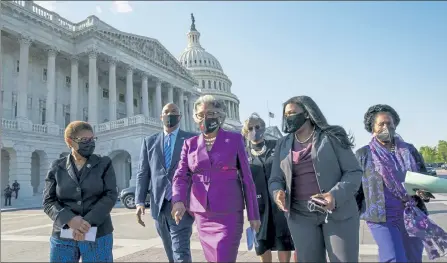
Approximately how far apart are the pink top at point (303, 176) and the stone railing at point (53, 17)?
3029 cm

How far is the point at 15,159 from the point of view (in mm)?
25578

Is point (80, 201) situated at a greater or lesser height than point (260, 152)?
lesser

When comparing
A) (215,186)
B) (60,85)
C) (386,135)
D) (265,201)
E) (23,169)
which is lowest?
(265,201)

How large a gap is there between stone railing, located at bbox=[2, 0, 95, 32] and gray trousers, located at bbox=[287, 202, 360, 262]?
30.6 meters

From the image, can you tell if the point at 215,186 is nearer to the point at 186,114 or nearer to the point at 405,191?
the point at 405,191

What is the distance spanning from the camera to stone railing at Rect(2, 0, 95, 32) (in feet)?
93.6

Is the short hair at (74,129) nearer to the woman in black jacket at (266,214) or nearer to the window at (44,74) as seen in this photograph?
the woman in black jacket at (266,214)

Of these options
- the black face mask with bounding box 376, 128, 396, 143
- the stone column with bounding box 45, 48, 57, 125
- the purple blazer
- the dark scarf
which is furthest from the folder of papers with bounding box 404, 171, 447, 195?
the stone column with bounding box 45, 48, 57, 125

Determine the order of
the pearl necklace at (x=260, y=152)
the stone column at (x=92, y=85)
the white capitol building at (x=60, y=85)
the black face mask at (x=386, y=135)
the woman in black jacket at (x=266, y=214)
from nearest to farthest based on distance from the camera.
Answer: the black face mask at (x=386, y=135)
the woman in black jacket at (x=266, y=214)
the pearl necklace at (x=260, y=152)
the white capitol building at (x=60, y=85)
the stone column at (x=92, y=85)

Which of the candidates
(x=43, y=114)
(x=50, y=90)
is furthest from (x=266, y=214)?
(x=43, y=114)

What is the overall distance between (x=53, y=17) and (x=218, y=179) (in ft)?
112

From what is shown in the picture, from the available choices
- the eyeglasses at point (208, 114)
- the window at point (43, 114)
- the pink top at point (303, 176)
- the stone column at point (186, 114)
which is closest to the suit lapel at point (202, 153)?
the eyeglasses at point (208, 114)

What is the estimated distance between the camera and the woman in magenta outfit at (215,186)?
3076mm

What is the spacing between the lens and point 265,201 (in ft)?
14.4
